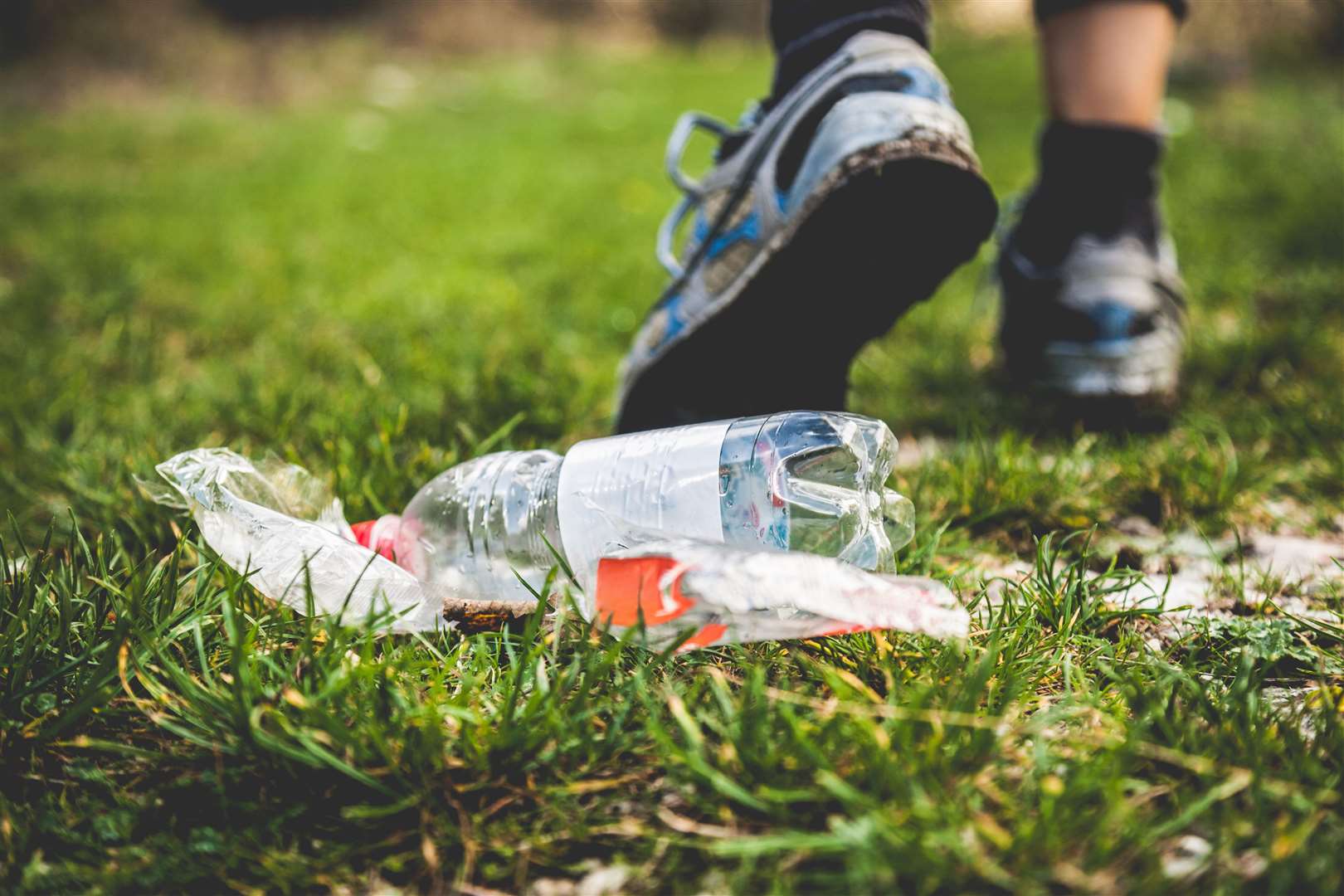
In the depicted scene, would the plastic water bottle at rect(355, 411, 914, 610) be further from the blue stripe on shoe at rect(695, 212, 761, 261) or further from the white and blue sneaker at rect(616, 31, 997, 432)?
the blue stripe on shoe at rect(695, 212, 761, 261)

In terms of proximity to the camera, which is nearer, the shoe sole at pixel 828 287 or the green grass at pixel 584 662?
the green grass at pixel 584 662

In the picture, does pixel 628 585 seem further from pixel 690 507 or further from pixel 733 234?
pixel 733 234

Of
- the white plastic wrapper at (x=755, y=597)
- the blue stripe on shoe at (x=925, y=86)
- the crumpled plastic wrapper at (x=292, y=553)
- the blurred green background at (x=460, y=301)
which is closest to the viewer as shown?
the white plastic wrapper at (x=755, y=597)

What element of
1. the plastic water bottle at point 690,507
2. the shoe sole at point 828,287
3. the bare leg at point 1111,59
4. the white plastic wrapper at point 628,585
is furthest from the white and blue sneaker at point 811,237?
the bare leg at point 1111,59

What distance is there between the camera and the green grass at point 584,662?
0.93 meters

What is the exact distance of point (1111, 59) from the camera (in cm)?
201

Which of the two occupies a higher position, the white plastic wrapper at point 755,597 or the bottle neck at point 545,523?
the white plastic wrapper at point 755,597

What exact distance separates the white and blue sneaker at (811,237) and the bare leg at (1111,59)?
0.63m

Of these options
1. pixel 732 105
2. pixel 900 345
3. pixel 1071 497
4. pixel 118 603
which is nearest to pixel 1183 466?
pixel 1071 497

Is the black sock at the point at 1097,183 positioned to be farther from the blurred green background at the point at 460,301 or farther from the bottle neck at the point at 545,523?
the bottle neck at the point at 545,523

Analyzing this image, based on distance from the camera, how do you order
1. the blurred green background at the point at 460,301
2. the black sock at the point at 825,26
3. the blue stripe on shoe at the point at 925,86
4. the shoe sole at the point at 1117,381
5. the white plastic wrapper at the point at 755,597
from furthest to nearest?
1. the shoe sole at the point at 1117,381
2. the blurred green background at the point at 460,301
3. the black sock at the point at 825,26
4. the blue stripe on shoe at the point at 925,86
5. the white plastic wrapper at the point at 755,597

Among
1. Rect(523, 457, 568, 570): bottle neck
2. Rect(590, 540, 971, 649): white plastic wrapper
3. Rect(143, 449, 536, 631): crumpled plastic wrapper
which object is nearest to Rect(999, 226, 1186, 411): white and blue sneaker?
Rect(590, 540, 971, 649): white plastic wrapper

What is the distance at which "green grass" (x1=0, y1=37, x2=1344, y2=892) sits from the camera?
36.5 inches

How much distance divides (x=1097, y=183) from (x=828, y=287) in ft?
2.88
